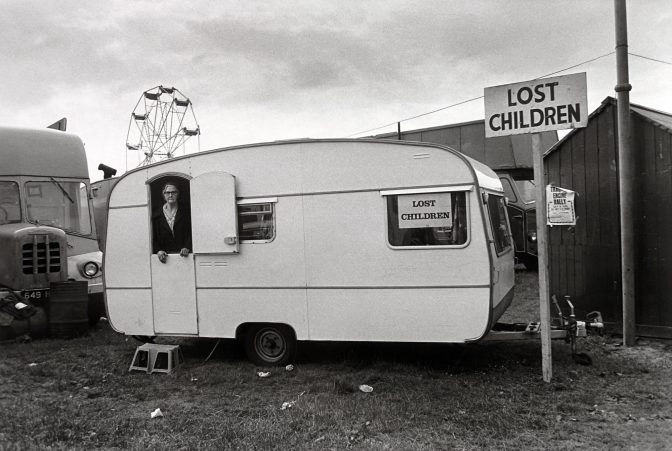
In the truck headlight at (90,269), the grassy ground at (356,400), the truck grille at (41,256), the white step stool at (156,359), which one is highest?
the truck grille at (41,256)

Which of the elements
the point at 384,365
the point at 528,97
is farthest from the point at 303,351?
the point at 528,97

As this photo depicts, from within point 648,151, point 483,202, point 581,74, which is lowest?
point 483,202

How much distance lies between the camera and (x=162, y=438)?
14.6 feet

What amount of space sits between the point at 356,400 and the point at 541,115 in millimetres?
3235

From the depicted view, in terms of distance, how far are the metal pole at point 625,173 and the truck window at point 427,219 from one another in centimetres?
258

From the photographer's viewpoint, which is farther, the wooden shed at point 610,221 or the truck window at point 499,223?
the wooden shed at point 610,221

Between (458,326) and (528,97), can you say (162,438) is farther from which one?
(528,97)

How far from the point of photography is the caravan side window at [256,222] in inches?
255

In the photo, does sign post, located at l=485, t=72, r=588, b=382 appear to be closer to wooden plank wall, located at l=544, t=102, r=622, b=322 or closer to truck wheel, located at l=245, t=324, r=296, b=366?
wooden plank wall, located at l=544, t=102, r=622, b=322

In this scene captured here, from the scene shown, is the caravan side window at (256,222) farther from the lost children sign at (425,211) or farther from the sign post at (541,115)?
the sign post at (541,115)

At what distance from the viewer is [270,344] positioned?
6660 mm

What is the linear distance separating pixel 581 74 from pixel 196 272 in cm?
464

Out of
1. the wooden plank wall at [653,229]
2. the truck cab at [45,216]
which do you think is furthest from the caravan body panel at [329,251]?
the truck cab at [45,216]

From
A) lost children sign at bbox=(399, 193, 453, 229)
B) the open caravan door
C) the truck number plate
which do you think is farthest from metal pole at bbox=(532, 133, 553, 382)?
the truck number plate
